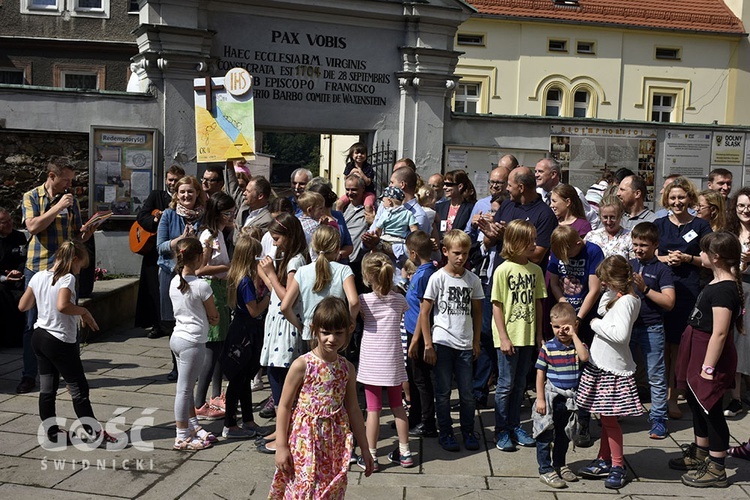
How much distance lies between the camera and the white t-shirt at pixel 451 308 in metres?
5.90

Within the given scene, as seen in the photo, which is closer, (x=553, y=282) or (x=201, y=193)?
(x=553, y=282)

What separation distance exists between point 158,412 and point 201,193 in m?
1.94

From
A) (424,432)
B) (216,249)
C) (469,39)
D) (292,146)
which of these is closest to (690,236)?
(424,432)

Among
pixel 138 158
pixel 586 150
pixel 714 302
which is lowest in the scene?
pixel 714 302

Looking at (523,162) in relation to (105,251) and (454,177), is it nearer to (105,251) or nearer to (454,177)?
(454,177)

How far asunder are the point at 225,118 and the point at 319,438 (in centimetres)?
625

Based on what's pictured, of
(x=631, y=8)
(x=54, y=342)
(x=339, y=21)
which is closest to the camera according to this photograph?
(x=54, y=342)

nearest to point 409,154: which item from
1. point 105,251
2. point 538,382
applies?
point 105,251

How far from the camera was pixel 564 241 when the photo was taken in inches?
244

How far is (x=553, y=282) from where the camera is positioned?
653 cm

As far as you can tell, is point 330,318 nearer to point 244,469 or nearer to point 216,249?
point 244,469

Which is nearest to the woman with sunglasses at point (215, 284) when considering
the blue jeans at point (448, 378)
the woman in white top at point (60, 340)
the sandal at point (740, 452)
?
the woman in white top at point (60, 340)

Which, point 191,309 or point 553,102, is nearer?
point 191,309

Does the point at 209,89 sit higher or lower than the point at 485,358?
higher
